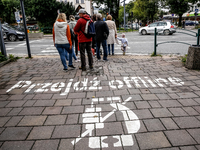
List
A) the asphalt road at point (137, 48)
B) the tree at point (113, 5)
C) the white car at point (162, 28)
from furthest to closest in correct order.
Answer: the tree at point (113, 5) → the white car at point (162, 28) → the asphalt road at point (137, 48)

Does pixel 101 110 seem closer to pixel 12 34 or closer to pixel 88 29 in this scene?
pixel 88 29

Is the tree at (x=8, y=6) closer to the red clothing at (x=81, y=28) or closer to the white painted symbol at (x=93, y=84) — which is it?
the red clothing at (x=81, y=28)

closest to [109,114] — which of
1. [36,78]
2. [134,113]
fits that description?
[134,113]

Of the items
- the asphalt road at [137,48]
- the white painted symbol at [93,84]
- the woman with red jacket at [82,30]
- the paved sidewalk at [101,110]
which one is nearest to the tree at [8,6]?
the asphalt road at [137,48]

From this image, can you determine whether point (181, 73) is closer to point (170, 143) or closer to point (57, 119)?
point (170, 143)

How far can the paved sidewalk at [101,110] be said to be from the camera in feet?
8.38

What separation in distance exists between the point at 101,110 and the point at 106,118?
1.01ft

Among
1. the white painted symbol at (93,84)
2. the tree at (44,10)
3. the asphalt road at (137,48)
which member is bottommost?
the white painted symbol at (93,84)

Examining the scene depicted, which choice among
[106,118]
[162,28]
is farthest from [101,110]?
[162,28]

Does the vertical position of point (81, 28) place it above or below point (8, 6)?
below

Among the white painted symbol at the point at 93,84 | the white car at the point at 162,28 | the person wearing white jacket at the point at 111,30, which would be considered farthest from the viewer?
the white car at the point at 162,28

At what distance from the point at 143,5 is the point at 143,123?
4575cm

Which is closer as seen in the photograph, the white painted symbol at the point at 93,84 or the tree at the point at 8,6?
the white painted symbol at the point at 93,84

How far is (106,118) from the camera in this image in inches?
123
